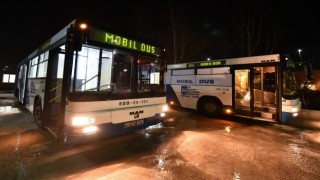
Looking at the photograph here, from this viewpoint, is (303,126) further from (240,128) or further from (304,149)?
(304,149)

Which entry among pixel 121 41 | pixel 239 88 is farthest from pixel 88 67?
pixel 239 88

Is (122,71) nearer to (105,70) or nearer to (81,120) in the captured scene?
(105,70)

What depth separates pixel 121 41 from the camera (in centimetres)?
510

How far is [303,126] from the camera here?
855 centimetres

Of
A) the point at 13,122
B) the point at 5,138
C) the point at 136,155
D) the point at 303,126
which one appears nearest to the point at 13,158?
the point at 5,138

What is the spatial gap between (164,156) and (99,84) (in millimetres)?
2454

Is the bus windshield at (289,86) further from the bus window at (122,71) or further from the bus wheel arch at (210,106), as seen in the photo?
the bus window at (122,71)

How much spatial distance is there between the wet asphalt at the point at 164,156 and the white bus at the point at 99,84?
0.55 meters

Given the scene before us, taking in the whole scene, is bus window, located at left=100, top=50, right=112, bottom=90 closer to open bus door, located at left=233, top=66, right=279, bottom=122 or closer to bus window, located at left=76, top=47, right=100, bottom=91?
bus window, located at left=76, top=47, right=100, bottom=91

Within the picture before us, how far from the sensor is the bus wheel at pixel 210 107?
9.99m

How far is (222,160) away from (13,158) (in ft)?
16.0

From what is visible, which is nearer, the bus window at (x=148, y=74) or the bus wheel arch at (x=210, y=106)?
the bus window at (x=148, y=74)

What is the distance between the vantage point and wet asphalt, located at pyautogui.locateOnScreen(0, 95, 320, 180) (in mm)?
3770

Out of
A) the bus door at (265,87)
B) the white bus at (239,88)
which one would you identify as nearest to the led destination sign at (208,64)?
the white bus at (239,88)
